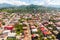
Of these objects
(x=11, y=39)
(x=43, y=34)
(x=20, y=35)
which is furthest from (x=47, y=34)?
(x=11, y=39)

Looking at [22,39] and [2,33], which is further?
[2,33]

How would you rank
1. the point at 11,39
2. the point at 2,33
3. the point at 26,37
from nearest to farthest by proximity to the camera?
the point at 11,39
the point at 26,37
the point at 2,33

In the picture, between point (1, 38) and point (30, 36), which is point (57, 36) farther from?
point (1, 38)

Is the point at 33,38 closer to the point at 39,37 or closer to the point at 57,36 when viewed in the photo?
the point at 39,37

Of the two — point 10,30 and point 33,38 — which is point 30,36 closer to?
point 33,38

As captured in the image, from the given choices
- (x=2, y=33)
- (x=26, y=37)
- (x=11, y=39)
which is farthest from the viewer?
(x=2, y=33)

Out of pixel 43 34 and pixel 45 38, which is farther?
pixel 43 34

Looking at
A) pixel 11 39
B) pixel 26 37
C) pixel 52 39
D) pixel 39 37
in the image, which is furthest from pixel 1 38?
pixel 52 39
